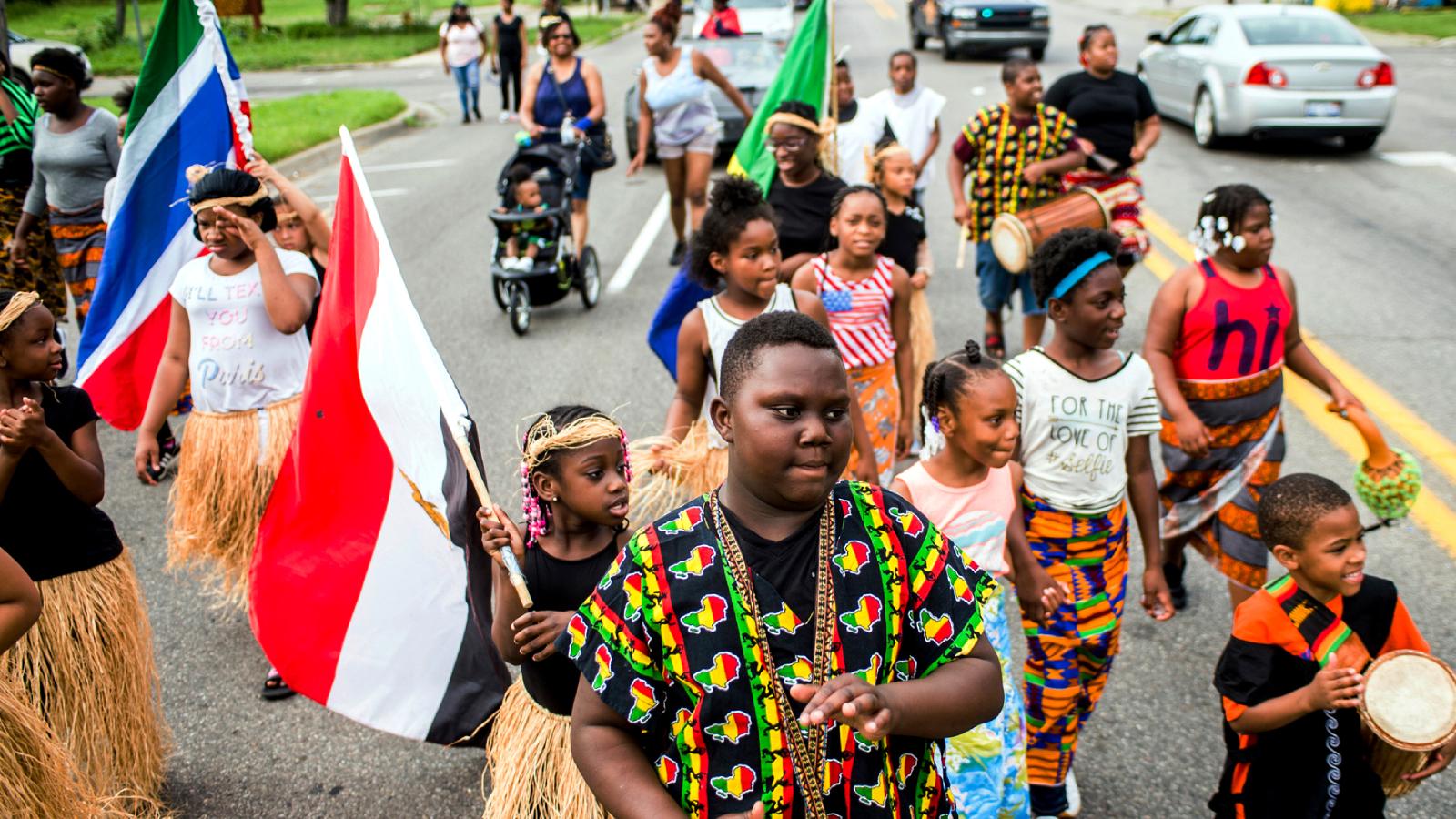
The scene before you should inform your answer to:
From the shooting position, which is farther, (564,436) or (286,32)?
(286,32)

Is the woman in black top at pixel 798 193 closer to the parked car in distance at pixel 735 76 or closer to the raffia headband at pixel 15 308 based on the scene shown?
the raffia headband at pixel 15 308

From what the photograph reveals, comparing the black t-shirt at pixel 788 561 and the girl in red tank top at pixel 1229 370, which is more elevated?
the black t-shirt at pixel 788 561

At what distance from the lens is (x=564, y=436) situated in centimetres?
305

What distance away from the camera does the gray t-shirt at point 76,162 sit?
699cm

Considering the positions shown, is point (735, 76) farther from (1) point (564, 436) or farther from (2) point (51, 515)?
(1) point (564, 436)

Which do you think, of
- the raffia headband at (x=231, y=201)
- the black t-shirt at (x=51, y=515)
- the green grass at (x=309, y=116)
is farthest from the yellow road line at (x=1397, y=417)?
the green grass at (x=309, y=116)

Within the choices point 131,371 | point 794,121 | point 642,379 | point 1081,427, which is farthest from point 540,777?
point 642,379

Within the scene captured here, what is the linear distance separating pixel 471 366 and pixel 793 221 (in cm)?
314

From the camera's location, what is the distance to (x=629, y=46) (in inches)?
1194

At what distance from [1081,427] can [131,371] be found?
3.97m

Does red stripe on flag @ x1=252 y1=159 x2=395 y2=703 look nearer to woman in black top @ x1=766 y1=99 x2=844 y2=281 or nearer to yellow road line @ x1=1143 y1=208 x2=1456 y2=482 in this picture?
woman in black top @ x1=766 y1=99 x2=844 y2=281

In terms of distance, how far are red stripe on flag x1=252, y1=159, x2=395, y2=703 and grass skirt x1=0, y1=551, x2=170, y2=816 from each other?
1.46ft

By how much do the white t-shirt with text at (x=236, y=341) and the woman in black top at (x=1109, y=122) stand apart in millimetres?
4873

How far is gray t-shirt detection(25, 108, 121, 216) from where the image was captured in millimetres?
6988
